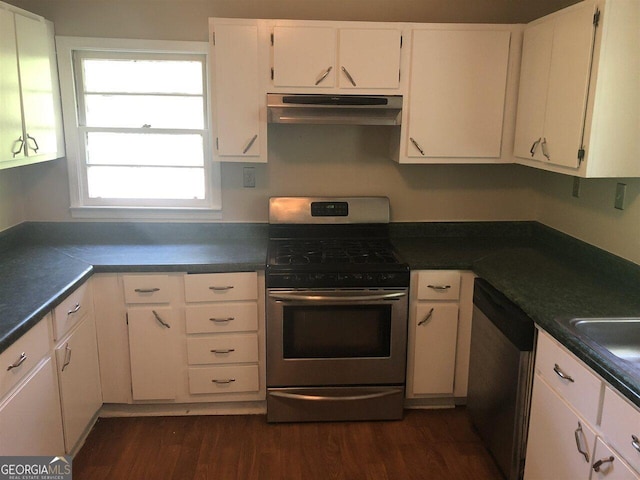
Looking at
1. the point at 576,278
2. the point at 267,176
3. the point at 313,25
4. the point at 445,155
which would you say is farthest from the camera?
the point at 267,176

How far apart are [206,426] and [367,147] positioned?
1825mm

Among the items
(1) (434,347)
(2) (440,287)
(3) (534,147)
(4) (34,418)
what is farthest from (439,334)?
(4) (34,418)

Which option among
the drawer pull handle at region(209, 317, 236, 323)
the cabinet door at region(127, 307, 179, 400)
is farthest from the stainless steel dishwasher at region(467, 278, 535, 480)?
the cabinet door at region(127, 307, 179, 400)

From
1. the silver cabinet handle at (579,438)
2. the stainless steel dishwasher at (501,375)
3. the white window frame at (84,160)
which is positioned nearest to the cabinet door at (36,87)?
the white window frame at (84,160)

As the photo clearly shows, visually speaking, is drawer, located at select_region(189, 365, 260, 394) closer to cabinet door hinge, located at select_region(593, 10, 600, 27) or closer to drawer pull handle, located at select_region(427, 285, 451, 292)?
drawer pull handle, located at select_region(427, 285, 451, 292)

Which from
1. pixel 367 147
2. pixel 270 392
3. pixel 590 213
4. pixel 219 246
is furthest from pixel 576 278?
pixel 219 246

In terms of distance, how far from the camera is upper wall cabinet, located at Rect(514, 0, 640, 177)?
2.13 meters

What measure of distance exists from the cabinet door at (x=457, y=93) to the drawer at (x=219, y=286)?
43.8 inches

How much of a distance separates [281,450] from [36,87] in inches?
86.8

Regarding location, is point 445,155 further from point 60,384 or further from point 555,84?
point 60,384

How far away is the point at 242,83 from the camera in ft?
9.16

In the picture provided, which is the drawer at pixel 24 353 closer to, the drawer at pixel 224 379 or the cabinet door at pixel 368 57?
the drawer at pixel 224 379

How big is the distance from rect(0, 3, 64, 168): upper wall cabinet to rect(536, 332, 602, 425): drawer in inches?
95.0

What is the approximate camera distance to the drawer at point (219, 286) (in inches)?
109
